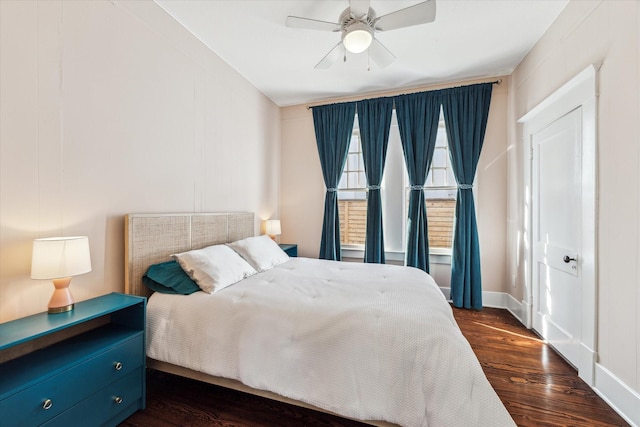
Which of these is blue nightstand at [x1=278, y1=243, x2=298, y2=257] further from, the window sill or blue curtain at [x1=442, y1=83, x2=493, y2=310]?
blue curtain at [x1=442, y1=83, x2=493, y2=310]

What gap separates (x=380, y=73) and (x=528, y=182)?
Result: 2111mm

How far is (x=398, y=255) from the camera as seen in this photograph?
3820mm

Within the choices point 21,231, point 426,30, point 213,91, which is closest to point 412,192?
point 426,30

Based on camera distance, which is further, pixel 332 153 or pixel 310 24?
pixel 332 153

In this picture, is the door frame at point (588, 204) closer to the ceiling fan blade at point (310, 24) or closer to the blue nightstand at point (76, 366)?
the ceiling fan blade at point (310, 24)

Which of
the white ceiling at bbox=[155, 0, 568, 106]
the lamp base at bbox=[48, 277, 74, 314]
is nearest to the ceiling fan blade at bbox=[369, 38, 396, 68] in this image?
the white ceiling at bbox=[155, 0, 568, 106]

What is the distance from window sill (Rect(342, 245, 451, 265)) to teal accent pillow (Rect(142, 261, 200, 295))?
8.21 ft

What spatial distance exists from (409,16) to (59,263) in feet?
8.76

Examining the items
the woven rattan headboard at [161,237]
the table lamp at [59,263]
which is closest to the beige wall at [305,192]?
the woven rattan headboard at [161,237]

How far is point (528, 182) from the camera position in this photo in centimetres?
287

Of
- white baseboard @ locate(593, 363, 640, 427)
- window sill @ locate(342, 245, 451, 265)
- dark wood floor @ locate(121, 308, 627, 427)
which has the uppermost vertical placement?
window sill @ locate(342, 245, 451, 265)

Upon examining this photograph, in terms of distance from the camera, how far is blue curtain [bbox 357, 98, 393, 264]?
12.1 feet

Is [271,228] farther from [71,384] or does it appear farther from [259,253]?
[71,384]

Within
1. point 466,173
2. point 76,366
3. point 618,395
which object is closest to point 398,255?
point 466,173
